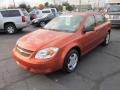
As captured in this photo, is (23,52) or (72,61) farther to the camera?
(72,61)

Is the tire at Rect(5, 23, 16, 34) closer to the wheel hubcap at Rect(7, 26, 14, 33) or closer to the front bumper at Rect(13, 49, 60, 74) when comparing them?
the wheel hubcap at Rect(7, 26, 14, 33)

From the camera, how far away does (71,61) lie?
16.1 feet

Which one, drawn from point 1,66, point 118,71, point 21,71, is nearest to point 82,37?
point 118,71

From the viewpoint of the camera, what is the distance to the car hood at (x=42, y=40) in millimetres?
4445

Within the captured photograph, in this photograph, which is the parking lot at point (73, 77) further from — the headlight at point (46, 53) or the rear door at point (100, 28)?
the rear door at point (100, 28)

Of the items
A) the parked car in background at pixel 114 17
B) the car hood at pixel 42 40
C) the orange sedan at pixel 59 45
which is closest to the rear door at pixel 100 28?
the orange sedan at pixel 59 45

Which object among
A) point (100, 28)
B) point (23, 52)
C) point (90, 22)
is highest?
point (90, 22)

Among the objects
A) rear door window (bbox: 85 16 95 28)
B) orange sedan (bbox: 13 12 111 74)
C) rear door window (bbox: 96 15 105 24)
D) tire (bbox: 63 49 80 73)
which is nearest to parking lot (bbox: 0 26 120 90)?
tire (bbox: 63 49 80 73)

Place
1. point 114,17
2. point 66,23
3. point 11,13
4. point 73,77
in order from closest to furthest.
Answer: point 73,77 < point 66,23 < point 11,13 < point 114,17

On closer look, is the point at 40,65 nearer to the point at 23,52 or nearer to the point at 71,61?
the point at 23,52

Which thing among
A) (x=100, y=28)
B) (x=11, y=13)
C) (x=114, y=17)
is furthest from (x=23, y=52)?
(x=114, y=17)

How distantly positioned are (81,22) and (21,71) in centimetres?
227

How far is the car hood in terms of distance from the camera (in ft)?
14.6

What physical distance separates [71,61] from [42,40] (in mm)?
984
